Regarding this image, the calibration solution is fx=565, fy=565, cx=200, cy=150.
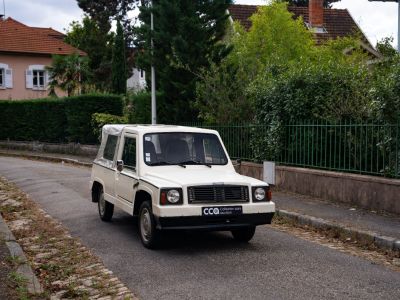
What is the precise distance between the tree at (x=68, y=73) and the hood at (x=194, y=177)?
102 feet

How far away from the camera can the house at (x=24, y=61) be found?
41469 mm

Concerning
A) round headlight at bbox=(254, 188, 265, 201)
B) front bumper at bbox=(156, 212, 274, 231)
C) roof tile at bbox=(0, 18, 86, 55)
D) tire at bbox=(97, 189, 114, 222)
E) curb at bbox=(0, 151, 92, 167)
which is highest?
roof tile at bbox=(0, 18, 86, 55)

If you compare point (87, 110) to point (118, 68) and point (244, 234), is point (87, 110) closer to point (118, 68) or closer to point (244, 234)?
point (118, 68)

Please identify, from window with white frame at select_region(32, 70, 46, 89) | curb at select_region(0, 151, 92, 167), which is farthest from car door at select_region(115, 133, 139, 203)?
window with white frame at select_region(32, 70, 46, 89)

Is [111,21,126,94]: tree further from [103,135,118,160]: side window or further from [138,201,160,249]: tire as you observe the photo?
[138,201,160,249]: tire

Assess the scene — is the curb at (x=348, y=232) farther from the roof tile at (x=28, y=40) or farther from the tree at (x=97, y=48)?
the tree at (x=97, y=48)

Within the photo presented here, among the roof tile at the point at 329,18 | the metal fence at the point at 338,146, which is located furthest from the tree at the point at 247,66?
the roof tile at the point at 329,18

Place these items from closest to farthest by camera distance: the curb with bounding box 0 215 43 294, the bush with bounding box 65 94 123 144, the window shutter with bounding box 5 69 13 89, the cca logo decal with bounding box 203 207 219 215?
1. the curb with bounding box 0 215 43 294
2. the cca logo decal with bounding box 203 207 219 215
3. the bush with bounding box 65 94 123 144
4. the window shutter with bounding box 5 69 13 89

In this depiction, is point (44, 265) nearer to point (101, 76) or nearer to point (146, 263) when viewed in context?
point (146, 263)

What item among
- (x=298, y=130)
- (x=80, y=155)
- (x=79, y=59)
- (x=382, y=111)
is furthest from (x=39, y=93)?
(x=382, y=111)

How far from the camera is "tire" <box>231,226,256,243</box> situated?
852cm

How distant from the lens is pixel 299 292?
A: 5.98 metres

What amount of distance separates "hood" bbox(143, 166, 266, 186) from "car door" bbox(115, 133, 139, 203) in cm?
38

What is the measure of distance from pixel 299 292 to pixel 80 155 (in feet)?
74.9
